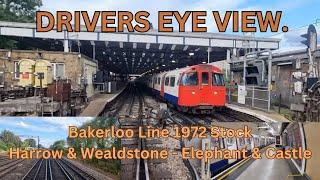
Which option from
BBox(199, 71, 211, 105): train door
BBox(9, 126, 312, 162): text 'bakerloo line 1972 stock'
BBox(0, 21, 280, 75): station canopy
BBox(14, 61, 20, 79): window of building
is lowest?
BBox(9, 126, 312, 162): text 'bakerloo line 1972 stock'

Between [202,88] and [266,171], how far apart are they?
1.04 metres

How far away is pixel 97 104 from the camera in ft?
12.0

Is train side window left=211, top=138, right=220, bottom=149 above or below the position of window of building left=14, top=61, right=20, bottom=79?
below

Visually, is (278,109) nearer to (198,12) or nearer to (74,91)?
(198,12)

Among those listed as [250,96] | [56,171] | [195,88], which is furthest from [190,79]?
[56,171]

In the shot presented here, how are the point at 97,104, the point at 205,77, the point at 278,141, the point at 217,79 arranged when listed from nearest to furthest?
the point at 278,141 → the point at 97,104 → the point at 217,79 → the point at 205,77

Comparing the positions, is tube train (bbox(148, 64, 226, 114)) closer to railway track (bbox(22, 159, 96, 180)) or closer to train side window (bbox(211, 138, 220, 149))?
train side window (bbox(211, 138, 220, 149))

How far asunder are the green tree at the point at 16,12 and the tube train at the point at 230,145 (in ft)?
5.47

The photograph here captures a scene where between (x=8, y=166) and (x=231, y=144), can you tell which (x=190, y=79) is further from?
(x=8, y=166)

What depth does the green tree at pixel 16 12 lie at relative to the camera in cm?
326

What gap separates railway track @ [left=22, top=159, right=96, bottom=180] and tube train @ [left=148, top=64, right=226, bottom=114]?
1050mm

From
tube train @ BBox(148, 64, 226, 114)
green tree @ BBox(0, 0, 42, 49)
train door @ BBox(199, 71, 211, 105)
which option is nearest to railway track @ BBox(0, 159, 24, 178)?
Result: green tree @ BBox(0, 0, 42, 49)

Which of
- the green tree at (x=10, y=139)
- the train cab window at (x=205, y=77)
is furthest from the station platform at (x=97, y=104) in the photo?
the train cab window at (x=205, y=77)

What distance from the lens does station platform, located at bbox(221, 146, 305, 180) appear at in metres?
3.46
